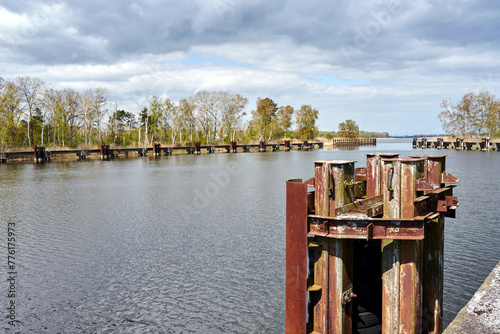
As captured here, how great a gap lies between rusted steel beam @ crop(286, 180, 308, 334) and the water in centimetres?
196

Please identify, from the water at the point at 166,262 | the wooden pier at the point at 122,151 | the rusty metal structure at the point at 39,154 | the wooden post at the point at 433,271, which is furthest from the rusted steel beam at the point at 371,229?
the rusty metal structure at the point at 39,154

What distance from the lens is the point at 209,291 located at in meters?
7.82

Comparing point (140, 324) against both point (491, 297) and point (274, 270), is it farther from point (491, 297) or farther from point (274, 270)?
point (491, 297)

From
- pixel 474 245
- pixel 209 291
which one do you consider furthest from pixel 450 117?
pixel 209 291

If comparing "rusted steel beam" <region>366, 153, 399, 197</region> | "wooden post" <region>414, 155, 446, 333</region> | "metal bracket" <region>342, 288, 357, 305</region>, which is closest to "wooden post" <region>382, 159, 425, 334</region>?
"metal bracket" <region>342, 288, 357, 305</region>

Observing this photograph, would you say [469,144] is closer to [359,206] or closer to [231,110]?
[231,110]

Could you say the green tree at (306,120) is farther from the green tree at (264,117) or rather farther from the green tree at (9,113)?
the green tree at (9,113)

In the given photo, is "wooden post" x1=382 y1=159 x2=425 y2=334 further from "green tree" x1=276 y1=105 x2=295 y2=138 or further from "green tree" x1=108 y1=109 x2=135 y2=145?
"green tree" x1=276 y1=105 x2=295 y2=138

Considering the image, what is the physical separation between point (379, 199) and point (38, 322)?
19.4 ft

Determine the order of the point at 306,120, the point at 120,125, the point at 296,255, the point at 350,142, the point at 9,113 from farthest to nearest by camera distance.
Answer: the point at 350,142, the point at 306,120, the point at 120,125, the point at 9,113, the point at 296,255

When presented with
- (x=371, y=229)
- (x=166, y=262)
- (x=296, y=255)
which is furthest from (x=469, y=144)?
(x=296, y=255)

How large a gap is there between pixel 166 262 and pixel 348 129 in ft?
414

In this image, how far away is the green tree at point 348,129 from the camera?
130 m

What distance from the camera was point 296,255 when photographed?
177 inches
